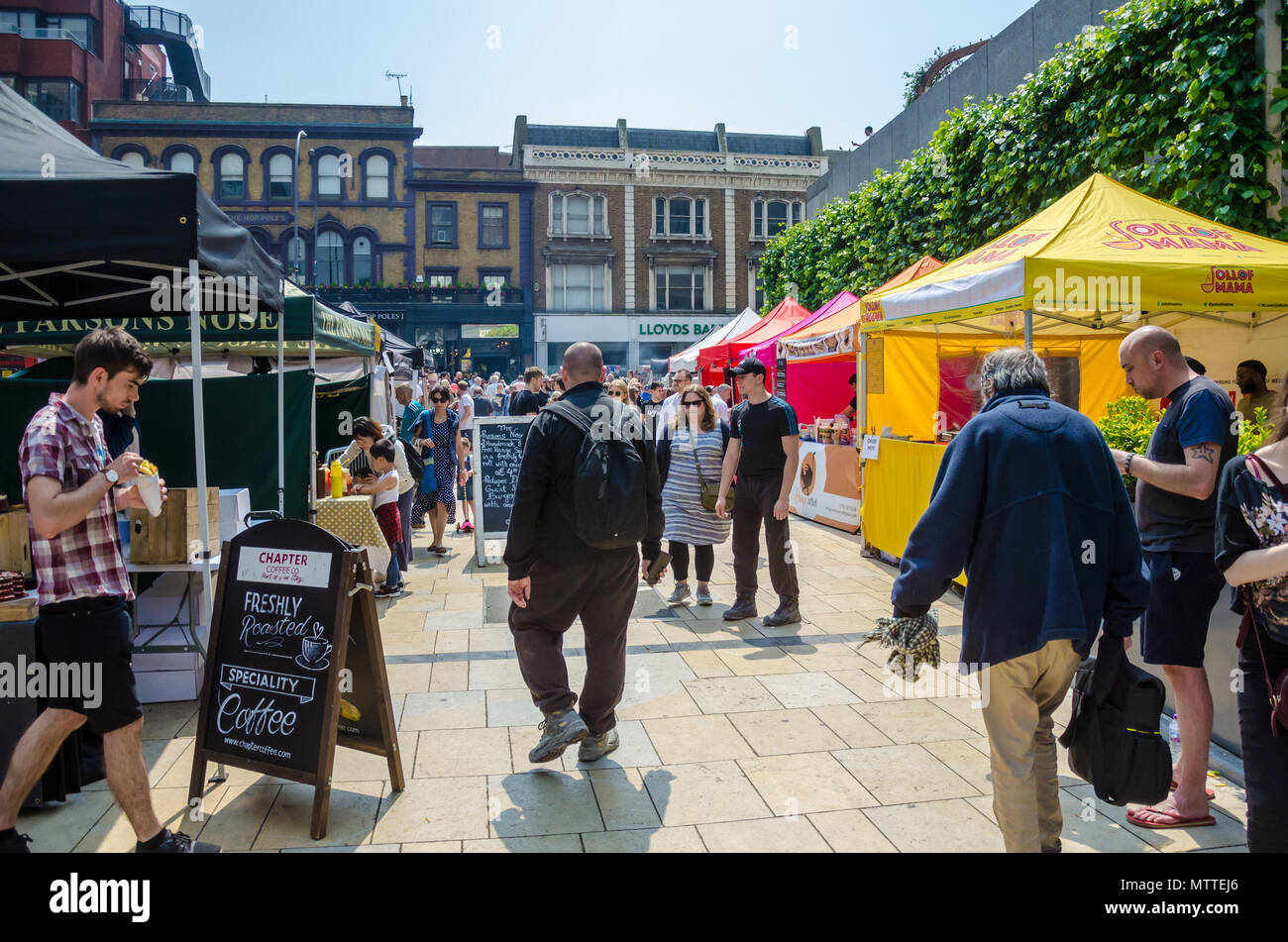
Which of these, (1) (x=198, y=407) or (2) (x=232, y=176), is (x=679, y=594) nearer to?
(1) (x=198, y=407)

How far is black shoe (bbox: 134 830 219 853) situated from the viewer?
3.28m

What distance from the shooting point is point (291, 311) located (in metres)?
6.99

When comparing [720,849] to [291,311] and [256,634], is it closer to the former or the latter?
[256,634]

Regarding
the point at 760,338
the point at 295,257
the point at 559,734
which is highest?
the point at 295,257

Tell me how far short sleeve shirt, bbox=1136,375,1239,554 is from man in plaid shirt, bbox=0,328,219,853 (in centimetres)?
405

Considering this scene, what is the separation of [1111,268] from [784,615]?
10.7 feet

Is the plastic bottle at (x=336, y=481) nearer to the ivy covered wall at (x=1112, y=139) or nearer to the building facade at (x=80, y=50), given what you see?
the ivy covered wall at (x=1112, y=139)

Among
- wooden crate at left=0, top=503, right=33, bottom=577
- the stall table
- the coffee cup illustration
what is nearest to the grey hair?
the coffee cup illustration

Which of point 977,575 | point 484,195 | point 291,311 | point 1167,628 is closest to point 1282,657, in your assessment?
point 977,575

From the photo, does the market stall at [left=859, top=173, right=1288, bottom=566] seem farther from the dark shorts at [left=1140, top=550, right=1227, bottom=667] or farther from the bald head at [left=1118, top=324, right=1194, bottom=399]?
the dark shorts at [left=1140, top=550, right=1227, bottom=667]

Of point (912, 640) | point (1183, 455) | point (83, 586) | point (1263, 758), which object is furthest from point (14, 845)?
point (1183, 455)

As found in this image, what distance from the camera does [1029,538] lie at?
9.51 ft
